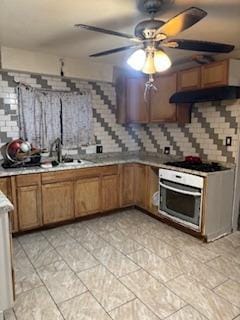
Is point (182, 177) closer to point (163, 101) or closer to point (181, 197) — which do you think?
point (181, 197)

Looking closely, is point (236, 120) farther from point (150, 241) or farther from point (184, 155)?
point (150, 241)

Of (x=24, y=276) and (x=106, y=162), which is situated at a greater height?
(x=106, y=162)

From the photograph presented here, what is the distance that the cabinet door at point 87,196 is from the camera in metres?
3.57

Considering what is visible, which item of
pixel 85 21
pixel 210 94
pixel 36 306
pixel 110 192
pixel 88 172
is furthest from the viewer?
pixel 110 192

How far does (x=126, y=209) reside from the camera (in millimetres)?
4148

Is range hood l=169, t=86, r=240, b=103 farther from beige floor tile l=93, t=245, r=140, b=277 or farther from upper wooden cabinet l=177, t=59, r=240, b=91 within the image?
beige floor tile l=93, t=245, r=140, b=277

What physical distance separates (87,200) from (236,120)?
2.27 metres

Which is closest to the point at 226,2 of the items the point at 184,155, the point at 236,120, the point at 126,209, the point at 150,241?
the point at 236,120

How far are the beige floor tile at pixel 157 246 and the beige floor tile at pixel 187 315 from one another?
2.65ft

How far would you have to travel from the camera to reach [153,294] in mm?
2111

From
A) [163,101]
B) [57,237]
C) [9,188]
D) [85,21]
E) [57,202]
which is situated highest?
[85,21]

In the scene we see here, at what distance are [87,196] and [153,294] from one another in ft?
5.97

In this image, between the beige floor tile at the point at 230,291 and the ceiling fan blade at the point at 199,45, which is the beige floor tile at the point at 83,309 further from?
the ceiling fan blade at the point at 199,45

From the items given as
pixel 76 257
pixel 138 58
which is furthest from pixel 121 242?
pixel 138 58
